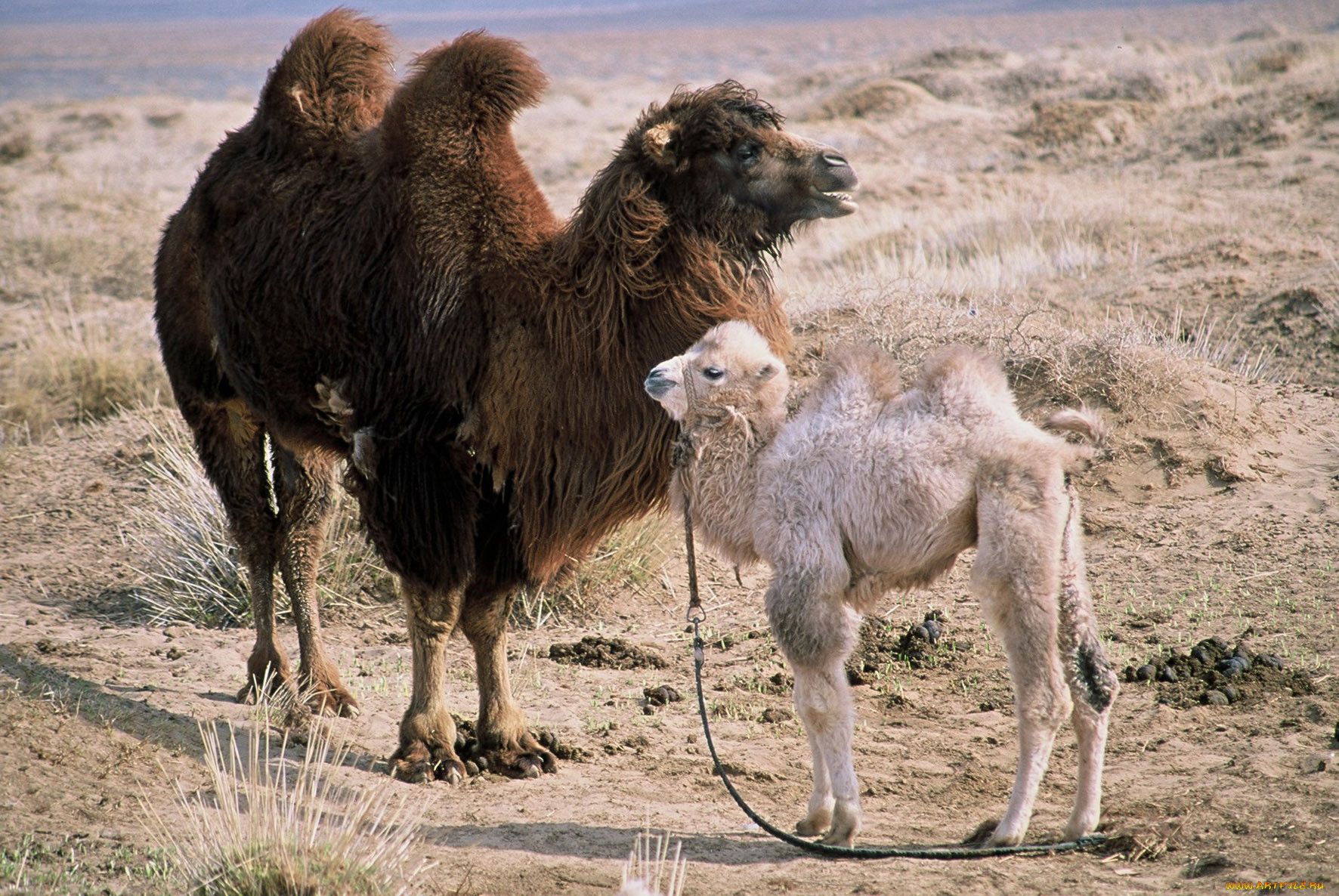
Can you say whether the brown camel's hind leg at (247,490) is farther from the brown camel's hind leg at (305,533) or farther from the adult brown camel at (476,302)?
the adult brown camel at (476,302)

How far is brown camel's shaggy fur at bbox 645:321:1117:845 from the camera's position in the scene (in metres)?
4.27

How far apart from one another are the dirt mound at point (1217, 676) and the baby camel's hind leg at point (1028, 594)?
6.10 ft

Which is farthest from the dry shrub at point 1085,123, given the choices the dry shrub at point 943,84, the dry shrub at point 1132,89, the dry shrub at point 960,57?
the dry shrub at point 960,57

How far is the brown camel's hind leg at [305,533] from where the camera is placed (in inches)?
257

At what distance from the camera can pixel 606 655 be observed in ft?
23.3

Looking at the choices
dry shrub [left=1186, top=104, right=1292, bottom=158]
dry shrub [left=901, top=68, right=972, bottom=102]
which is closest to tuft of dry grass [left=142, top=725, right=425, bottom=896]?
dry shrub [left=1186, top=104, right=1292, bottom=158]

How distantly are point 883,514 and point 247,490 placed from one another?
3.64 meters

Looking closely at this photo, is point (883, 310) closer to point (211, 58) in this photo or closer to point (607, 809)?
point (607, 809)

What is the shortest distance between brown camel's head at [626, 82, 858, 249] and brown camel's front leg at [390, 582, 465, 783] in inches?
76.3

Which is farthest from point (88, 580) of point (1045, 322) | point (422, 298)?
point (1045, 322)

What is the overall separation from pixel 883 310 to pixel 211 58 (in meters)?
82.6

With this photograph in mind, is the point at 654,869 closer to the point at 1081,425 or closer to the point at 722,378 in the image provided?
the point at 722,378

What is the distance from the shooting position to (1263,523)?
7.43 m

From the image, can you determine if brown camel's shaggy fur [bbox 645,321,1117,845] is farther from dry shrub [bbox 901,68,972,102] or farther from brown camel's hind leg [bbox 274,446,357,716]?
dry shrub [bbox 901,68,972,102]
